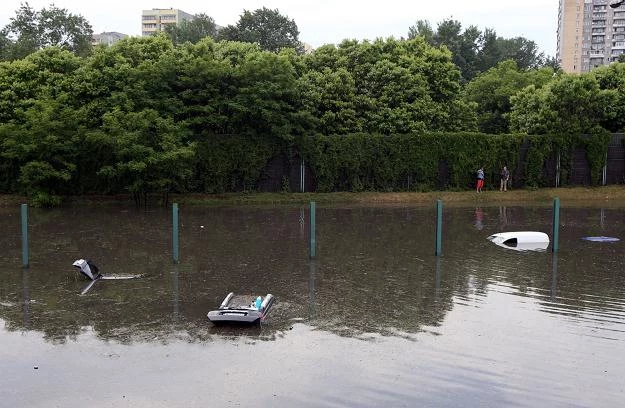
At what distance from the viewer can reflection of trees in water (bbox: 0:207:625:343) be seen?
11.5 meters

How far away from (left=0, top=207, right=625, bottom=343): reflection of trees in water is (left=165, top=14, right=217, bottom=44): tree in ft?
208

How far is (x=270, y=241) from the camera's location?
20047mm

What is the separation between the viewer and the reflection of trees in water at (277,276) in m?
11.5

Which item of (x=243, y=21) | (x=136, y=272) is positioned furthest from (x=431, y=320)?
(x=243, y=21)

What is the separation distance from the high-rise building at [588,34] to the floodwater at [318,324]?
121 meters

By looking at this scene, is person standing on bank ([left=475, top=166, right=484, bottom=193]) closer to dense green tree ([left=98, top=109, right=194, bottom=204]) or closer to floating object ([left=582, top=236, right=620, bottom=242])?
floating object ([left=582, top=236, right=620, bottom=242])

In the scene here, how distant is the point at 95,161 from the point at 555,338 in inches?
972

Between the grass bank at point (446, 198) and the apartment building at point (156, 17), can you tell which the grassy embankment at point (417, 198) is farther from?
the apartment building at point (156, 17)

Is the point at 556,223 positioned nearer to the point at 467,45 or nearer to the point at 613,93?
the point at 613,93

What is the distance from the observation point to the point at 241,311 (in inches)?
438

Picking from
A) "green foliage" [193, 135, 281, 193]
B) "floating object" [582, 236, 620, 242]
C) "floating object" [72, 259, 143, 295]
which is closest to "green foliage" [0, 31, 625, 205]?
"green foliage" [193, 135, 281, 193]

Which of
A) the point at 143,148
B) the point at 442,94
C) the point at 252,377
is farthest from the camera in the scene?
the point at 442,94

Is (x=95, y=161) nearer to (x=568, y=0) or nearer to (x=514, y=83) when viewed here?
(x=514, y=83)

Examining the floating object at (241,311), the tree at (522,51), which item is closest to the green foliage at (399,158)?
the floating object at (241,311)
